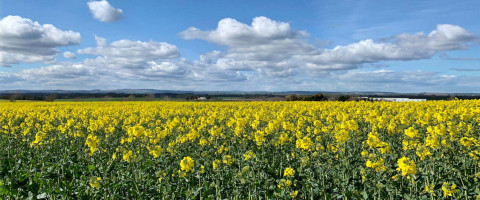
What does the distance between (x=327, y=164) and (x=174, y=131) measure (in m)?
5.89

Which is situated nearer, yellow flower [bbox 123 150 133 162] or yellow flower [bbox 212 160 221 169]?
yellow flower [bbox 212 160 221 169]

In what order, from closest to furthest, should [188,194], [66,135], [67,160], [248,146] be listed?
[188,194] < [67,160] < [248,146] < [66,135]

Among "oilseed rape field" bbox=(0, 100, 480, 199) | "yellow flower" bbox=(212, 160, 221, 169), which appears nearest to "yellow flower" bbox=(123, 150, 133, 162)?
"oilseed rape field" bbox=(0, 100, 480, 199)

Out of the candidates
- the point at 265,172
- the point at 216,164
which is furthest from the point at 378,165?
the point at 216,164

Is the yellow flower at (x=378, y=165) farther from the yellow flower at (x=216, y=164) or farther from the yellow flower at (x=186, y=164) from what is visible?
the yellow flower at (x=186, y=164)

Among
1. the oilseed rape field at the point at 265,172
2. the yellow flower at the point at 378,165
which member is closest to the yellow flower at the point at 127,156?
the oilseed rape field at the point at 265,172

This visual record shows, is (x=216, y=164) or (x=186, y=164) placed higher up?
(x=186, y=164)

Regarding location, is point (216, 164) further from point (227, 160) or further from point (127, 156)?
point (127, 156)

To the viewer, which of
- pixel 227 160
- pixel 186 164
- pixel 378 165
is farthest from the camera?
pixel 227 160

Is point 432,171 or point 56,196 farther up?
point 432,171

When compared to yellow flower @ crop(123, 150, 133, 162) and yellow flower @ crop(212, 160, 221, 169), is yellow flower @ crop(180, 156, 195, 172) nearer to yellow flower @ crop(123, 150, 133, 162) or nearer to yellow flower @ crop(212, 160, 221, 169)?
yellow flower @ crop(212, 160, 221, 169)

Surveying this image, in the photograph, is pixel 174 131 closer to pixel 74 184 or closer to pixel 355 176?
pixel 74 184

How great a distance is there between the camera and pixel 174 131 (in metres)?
11.2

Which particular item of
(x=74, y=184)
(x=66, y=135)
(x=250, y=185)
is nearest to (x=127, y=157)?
(x=74, y=184)
